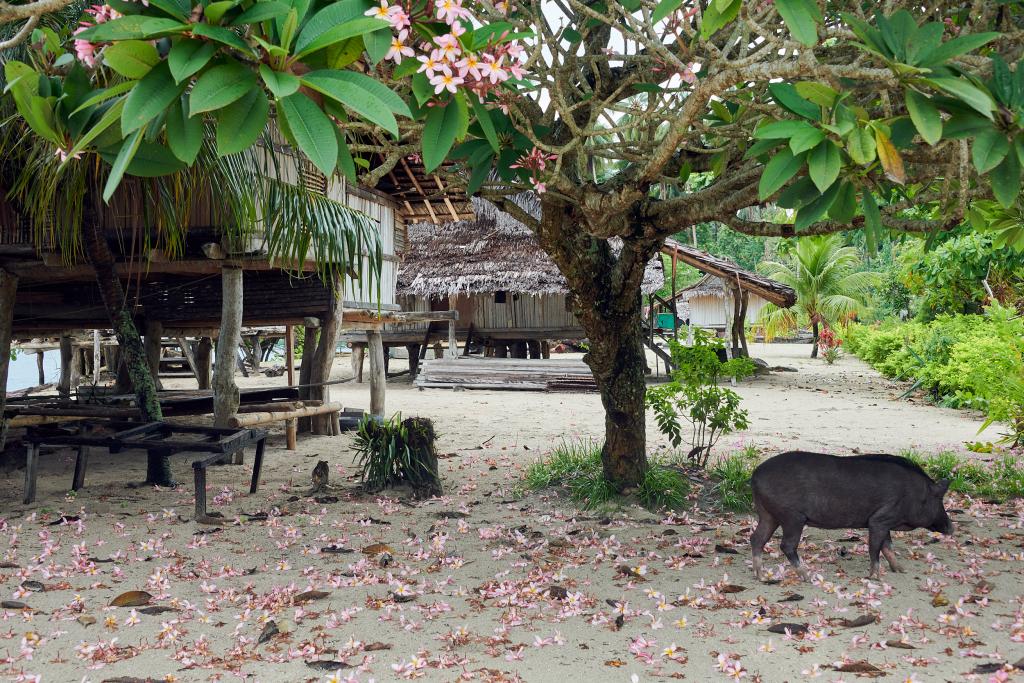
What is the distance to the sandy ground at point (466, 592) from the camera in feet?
10.7

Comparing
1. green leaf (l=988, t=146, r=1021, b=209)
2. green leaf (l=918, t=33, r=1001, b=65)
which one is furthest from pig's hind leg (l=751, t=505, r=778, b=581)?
green leaf (l=918, t=33, r=1001, b=65)

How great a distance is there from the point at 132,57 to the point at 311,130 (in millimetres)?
455

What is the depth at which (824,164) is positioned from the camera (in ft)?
7.45

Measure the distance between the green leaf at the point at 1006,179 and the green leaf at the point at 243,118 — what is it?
6.97 feet

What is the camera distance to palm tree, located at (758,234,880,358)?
28.7 m

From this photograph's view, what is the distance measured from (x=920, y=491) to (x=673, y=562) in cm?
136

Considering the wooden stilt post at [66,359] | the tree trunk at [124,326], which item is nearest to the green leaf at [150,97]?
the tree trunk at [124,326]

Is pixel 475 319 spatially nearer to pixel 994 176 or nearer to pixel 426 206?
pixel 426 206

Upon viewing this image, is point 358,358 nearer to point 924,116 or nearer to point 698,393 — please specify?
point 698,393

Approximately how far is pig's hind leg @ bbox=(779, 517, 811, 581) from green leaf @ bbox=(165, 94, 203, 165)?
3.42m

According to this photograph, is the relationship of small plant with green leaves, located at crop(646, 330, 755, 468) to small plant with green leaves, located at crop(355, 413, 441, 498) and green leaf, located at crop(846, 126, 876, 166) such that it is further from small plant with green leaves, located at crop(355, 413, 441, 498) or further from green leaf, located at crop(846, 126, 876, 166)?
green leaf, located at crop(846, 126, 876, 166)

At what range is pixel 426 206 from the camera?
39.2ft

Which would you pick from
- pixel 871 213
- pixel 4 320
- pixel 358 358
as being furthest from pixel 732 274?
pixel 871 213

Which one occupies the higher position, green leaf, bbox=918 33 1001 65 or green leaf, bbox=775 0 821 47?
green leaf, bbox=775 0 821 47
